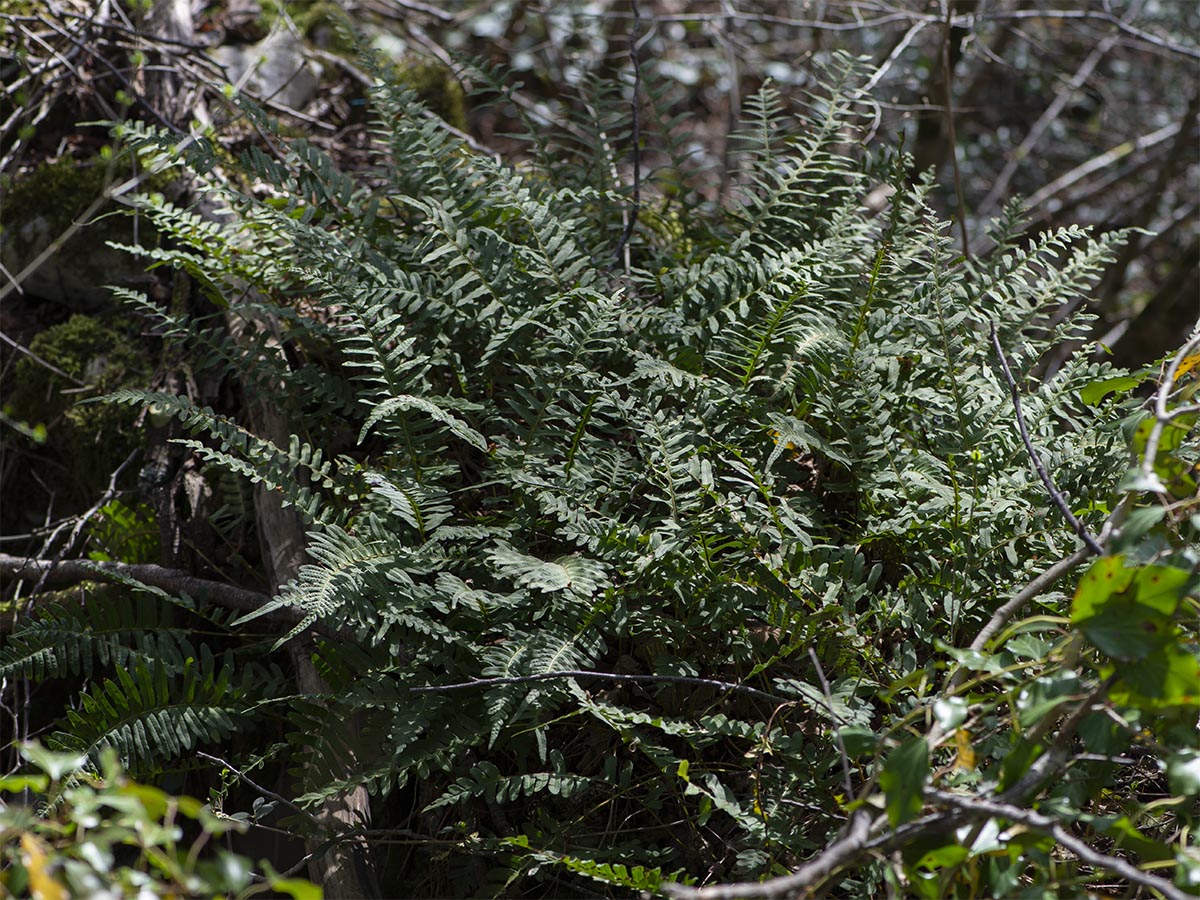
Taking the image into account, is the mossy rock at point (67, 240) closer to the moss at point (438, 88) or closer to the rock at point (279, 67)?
the rock at point (279, 67)

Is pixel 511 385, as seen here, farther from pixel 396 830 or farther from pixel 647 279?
pixel 396 830

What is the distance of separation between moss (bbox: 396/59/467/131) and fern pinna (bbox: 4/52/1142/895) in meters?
1.25

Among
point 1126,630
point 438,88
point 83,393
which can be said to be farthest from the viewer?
point 438,88

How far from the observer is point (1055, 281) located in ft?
7.06

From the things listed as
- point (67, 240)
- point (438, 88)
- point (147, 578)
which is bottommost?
point (147, 578)

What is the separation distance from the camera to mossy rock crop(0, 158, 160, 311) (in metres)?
2.81

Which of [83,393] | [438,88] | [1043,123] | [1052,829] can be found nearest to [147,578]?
[83,393]

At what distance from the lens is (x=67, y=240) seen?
9.19 ft

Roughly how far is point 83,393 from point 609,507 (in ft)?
5.06

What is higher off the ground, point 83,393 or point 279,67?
point 279,67

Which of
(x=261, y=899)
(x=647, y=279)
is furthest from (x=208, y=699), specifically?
(x=647, y=279)

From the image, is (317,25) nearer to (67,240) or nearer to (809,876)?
(67,240)

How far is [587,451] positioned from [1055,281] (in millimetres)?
1053

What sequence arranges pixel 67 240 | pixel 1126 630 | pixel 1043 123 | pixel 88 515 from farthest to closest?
pixel 1043 123 < pixel 67 240 < pixel 88 515 < pixel 1126 630
